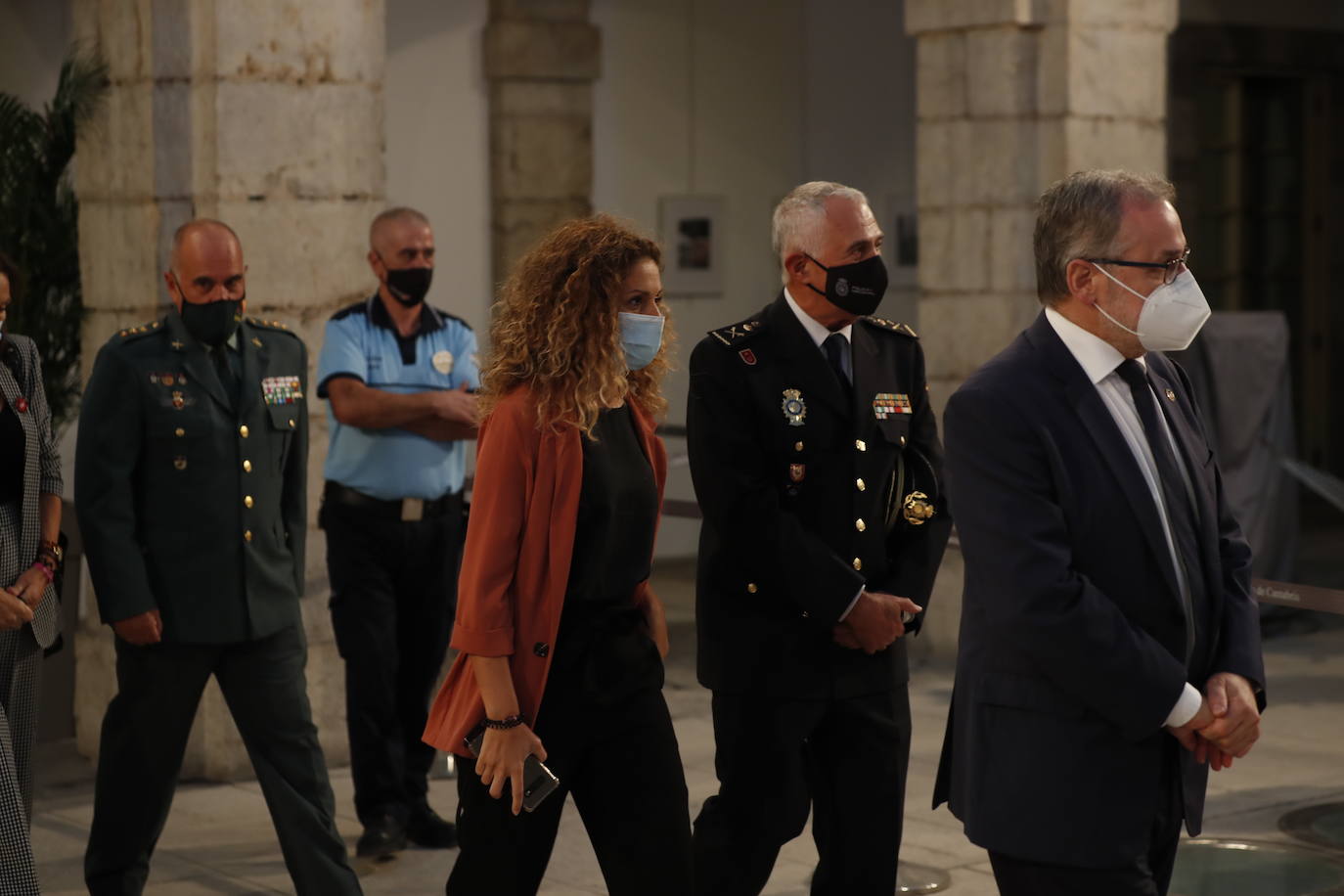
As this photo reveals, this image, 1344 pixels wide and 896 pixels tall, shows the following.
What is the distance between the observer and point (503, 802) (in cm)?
381

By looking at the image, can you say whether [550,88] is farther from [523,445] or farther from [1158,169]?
[523,445]

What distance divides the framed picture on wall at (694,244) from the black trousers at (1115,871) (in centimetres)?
932

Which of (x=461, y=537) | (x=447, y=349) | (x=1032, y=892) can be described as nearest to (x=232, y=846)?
(x=461, y=537)

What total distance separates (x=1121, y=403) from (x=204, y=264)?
2716 mm

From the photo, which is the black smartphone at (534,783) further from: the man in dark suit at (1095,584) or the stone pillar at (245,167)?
the stone pillar at (245,167)

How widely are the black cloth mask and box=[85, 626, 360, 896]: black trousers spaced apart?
795 millimetres

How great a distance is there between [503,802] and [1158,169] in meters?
6.60

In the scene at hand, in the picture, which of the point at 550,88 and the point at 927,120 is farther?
the point at 550,88

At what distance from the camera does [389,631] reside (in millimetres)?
6312

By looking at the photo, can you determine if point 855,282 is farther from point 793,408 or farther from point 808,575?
point 808,575

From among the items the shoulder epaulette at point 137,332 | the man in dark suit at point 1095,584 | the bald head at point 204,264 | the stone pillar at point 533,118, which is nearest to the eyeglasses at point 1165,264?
the man in dark suit at point 1095,584

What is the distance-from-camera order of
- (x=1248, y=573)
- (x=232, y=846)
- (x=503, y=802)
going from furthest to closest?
(x=232, y=846) → (x=503, y=802) → (x=1248, y=573)

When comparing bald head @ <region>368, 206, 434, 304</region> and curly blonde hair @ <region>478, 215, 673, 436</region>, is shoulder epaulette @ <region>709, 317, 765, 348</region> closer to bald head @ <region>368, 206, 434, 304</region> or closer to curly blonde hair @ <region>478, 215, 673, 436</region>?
curly blonde hair @ <region>478, 215, 673, 436</region>

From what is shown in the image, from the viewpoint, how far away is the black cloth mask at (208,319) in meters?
5.32
